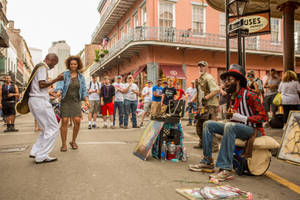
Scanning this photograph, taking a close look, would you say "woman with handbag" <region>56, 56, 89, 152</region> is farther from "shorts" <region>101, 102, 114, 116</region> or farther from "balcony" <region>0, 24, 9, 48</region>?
"balcony" <region>0, 24, 9, 48</region>

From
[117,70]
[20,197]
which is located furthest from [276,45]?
[20,197]

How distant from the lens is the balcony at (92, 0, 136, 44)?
76.9 ft

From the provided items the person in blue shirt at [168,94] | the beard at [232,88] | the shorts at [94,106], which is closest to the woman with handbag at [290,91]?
the person in blue shirt at [168,94]

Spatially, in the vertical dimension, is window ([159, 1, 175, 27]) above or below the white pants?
above

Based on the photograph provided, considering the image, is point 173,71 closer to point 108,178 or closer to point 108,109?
point 108,109

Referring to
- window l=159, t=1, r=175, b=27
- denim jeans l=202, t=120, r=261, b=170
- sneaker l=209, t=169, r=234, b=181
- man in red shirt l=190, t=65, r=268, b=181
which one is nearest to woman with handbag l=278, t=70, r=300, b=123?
man in red shirt l=190, t=65, r=268, b=181

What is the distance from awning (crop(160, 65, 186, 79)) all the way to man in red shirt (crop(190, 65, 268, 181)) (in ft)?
49.3

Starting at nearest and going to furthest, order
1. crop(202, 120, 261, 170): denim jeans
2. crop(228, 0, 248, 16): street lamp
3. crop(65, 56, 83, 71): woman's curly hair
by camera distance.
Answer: crop(202, 120, 261, 170): denim jeans → crop(65, 56, 83, 71): woman's curly hair → crop(228, 0, 248, 16): street lamp

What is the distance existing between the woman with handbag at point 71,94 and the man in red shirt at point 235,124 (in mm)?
2865

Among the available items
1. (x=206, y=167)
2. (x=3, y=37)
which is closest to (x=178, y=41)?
(x=3, y=37)

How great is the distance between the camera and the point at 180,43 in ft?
63.0

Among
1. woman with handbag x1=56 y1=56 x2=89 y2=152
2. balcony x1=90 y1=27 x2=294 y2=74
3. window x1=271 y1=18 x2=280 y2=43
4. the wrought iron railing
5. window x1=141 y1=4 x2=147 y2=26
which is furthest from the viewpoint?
the wrought iron railing

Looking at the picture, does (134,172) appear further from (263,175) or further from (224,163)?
(263,175)

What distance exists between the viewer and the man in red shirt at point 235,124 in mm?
4004
